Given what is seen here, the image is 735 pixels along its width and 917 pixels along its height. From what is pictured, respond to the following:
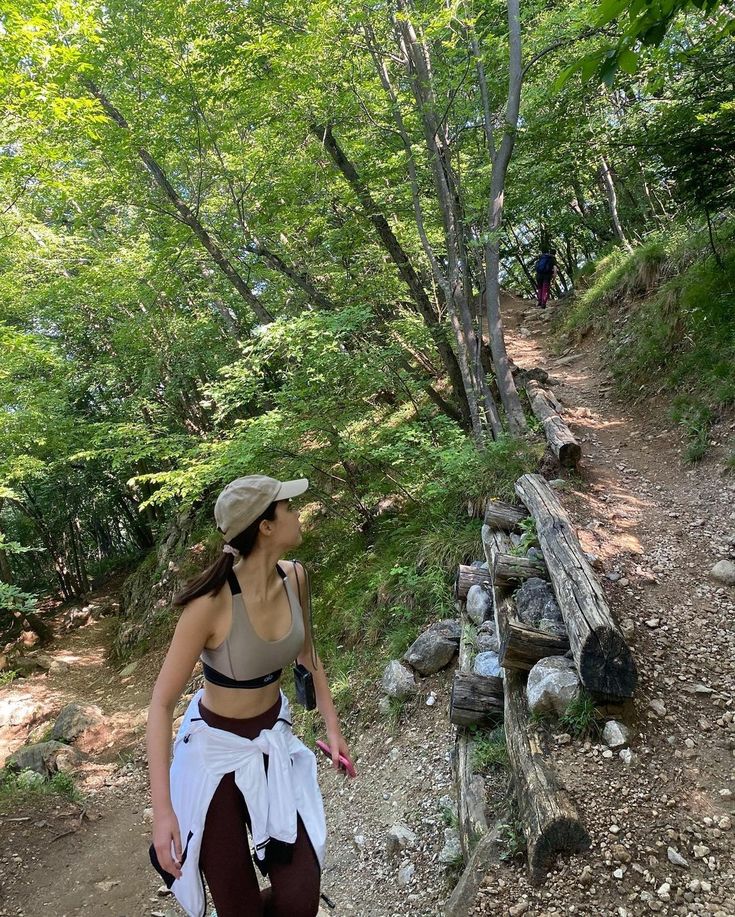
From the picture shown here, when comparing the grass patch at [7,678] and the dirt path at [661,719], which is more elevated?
the dirt path at [661,719]

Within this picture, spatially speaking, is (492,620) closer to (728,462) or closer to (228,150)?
(728,462)

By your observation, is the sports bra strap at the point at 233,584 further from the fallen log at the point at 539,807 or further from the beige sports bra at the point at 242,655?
the fallen log at the point at 539,807

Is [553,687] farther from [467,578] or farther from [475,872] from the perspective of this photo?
[467,578]

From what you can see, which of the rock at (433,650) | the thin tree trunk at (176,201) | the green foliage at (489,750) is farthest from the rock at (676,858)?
the thin tree trunk at (176,201)

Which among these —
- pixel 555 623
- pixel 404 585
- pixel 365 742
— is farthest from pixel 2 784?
pixel 555 623

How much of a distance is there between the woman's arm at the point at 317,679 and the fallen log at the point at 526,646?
57.4 inches

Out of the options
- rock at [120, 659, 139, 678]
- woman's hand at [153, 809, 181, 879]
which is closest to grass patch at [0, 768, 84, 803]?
rock at [120, 659, 139, 678]

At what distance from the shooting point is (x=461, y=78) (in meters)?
7.24

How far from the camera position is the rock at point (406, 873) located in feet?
12.1

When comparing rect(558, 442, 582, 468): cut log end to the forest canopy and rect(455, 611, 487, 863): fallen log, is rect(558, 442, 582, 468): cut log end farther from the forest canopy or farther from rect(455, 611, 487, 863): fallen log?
rect(455, 611, 487, 863): fallen log

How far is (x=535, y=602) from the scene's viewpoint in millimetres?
4262

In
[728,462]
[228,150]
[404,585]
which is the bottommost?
[404,585]

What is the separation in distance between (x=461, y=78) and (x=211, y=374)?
28.1 feet

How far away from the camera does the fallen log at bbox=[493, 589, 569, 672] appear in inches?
146
